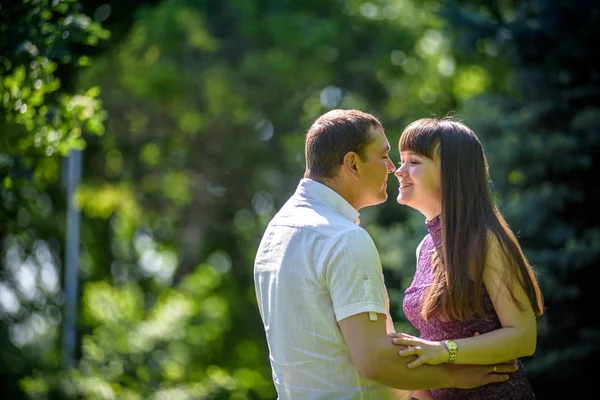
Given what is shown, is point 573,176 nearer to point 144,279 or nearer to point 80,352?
point 80,352

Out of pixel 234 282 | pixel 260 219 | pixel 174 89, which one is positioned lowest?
pixel 234 282

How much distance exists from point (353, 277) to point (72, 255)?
15740 millimetres

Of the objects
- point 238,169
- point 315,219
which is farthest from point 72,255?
point 315,219

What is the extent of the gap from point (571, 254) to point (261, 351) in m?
8.96

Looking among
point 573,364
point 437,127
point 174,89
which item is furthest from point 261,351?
point 437,127

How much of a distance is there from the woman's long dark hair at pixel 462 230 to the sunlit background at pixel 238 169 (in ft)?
19.3

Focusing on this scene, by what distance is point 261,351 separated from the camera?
17766 mm

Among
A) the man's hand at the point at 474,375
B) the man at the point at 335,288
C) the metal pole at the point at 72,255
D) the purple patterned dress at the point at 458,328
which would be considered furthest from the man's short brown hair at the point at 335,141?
the metal pole at the point at 72,255

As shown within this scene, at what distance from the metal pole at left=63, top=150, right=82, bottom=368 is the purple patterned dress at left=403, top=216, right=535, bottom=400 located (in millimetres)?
13168

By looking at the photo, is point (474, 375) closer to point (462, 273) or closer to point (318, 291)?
point (462, 273)

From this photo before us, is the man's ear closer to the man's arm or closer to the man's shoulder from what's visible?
the man's shoulder

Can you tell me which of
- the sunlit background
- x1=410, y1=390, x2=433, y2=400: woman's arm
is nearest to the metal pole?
the sunlit background

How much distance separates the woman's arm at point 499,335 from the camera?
310 cm

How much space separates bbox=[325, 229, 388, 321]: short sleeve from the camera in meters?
2.88
